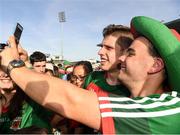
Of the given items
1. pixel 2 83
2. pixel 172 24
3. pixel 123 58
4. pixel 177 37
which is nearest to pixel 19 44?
pixel 123 58

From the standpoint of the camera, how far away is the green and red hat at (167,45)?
2.39 metres

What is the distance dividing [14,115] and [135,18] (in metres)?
1.44

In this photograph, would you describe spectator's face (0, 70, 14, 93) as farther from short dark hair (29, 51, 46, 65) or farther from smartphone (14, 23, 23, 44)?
short dark hair (29, 51, 46, 65)

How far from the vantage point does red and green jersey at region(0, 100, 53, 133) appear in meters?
2.99

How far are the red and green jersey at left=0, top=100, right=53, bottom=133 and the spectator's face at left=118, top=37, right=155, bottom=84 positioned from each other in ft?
2.80

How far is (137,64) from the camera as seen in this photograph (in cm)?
247

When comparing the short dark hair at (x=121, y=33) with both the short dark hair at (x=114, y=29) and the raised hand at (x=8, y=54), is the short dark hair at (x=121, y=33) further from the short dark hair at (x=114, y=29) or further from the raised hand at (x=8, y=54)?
the raised hand at (x=8, y=54)

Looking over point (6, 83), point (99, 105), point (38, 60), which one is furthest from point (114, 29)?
point (38, 60)

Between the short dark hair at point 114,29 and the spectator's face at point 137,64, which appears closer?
the spectator's face at point 137,64

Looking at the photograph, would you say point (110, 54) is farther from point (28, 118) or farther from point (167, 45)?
point (167, 45)

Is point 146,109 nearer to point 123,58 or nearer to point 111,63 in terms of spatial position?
point 123,58

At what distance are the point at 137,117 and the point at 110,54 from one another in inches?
68.3

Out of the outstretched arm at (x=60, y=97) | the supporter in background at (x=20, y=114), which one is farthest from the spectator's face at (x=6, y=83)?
the outstretched arm at (x=60, y=97)

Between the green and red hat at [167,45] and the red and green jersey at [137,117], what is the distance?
368mm
